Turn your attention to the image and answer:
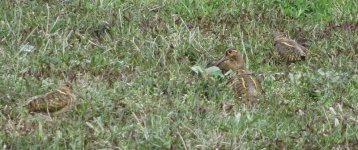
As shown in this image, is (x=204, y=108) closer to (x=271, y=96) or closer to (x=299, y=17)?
(x=271, y=96)

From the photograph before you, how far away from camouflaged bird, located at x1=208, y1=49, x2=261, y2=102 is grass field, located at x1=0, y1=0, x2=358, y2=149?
88 mm

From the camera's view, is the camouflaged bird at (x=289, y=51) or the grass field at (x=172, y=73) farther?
the camouflaged bird at (x=289, y=51)

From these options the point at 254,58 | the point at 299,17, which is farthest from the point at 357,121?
the point at 299,17

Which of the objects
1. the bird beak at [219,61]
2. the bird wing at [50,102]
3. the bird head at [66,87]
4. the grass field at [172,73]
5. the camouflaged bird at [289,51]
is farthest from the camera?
the camouflaged bird at [289,51]

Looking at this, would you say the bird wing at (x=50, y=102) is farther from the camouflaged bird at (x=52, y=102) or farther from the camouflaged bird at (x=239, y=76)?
the camouflaged bird at (x=239, y=76)

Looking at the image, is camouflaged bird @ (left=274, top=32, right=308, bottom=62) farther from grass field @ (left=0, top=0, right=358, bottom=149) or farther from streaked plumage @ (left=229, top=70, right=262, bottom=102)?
streaked plumage @ (left=229, top=70, right=262, bottom=102)

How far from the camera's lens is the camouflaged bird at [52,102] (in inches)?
263

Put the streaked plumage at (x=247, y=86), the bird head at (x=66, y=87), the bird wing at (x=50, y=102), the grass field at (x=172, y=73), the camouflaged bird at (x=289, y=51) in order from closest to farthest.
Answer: the grass field at (x=172, y=73)
the bird wing at (x=50, y=102)
the bird head at (x=66, y=87)
the streaked plumage at (x=247, y=86)
the camouflaged bird at (x=289, y=51)

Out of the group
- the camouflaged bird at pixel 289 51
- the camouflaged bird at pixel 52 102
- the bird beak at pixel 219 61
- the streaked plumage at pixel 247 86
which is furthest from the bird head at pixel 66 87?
the camouflaged bird at pixel 289 51

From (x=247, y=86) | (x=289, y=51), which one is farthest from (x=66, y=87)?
(x=289, y=51)

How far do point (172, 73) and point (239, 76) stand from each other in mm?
564

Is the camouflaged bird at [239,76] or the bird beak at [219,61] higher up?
the camouflaged bird at [239,76]

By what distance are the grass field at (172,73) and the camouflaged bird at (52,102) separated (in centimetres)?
8

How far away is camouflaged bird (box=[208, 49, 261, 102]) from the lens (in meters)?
7.41
